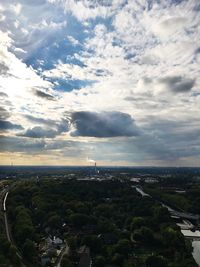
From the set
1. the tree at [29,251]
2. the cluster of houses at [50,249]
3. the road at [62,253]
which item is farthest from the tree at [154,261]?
the tree at [29,251]

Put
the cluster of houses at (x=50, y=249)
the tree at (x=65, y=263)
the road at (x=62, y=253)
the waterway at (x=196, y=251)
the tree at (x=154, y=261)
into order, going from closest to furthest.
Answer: the tree at (x=65, y=263), the tree at (x=154, y=261), the road at (x=62, y=253), the cluster of houses at (x=50, y=249), the waterway at (x=196, y=251)

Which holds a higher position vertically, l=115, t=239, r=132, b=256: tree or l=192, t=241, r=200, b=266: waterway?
l=115, t=239, r=132, b=256: tree

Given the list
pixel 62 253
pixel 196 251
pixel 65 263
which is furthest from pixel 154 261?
pixel 196 251

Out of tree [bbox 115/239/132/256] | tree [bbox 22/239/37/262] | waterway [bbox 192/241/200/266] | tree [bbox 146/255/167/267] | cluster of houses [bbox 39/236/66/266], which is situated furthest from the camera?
waterway [bbox 192/241/200/266]

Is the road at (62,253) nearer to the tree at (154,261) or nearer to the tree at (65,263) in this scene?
the tree at (65,263)

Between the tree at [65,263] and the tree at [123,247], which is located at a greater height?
the tree at [123,247]

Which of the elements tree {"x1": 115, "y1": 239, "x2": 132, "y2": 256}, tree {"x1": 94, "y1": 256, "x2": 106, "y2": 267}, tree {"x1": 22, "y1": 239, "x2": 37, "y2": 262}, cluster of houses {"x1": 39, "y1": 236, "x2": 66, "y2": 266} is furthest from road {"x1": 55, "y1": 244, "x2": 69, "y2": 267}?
tree {"x1": 115, "y1": 239, "x2": 132, "y2": 256}

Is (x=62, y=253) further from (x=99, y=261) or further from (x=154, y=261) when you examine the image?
(x=154, y=261)

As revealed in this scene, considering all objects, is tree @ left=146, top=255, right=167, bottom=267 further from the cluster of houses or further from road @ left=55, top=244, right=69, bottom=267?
the cluster of houses

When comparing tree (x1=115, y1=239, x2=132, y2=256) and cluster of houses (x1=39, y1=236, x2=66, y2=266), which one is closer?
cluster of houses (x1=39, y1=236, x2=66, y2=266)

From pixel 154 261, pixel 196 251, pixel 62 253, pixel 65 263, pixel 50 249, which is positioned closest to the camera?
pixel 65 263

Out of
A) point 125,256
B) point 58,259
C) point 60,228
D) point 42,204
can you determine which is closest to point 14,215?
point 42,204

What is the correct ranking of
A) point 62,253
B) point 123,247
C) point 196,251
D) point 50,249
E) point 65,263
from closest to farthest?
point 65,263
point 123,247
point 62,253
point 50,249
point 196,251
